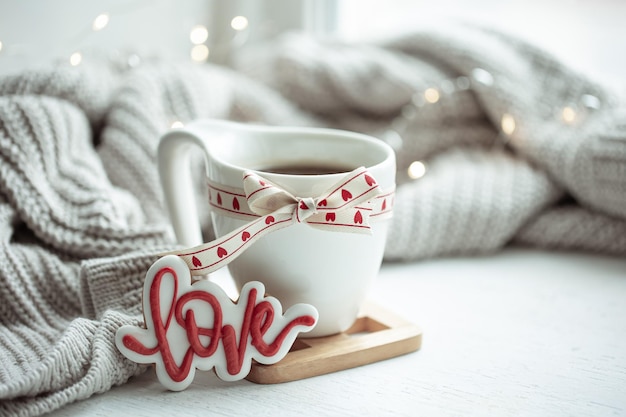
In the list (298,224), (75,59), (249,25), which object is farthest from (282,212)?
(249,25)

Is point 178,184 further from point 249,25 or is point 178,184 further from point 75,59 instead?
point 249,25

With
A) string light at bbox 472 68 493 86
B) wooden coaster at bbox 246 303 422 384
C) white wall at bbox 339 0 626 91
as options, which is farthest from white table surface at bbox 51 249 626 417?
white wall at bbox 339 0 626 91

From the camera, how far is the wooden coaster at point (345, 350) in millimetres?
614

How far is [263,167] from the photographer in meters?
0.69

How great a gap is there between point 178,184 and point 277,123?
295 mm

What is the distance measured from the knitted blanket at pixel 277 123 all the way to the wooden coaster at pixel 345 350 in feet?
0.38

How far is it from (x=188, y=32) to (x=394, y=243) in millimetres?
499

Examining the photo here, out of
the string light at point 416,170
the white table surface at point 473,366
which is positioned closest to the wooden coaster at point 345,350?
the white table surface at point 473,366

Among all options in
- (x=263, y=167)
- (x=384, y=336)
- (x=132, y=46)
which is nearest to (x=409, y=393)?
(x=384, y=336)

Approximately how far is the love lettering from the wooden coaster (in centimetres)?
2

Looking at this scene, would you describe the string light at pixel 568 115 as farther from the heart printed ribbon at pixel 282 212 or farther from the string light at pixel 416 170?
the heart printed ribbon at pixel 282 212

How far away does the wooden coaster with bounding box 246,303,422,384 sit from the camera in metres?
0.61

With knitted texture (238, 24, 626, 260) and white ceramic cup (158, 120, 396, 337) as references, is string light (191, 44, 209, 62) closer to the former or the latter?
knitted texture (238, 24, 626, 260)

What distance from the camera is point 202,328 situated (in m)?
0.59
